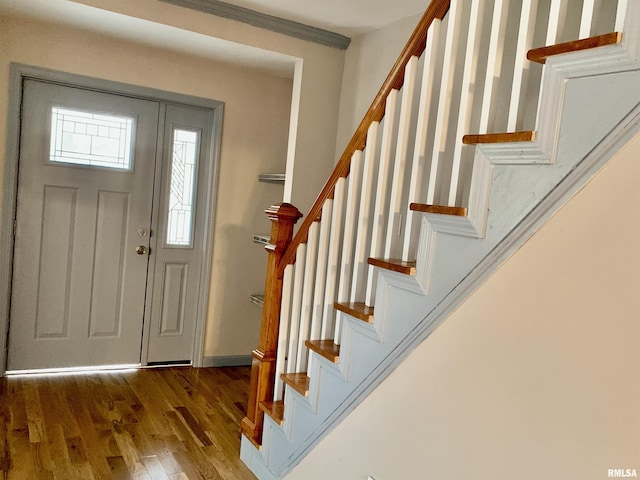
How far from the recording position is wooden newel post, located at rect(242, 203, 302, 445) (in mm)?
2553

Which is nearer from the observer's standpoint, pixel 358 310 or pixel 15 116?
pixel 358 310

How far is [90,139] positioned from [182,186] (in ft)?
2.35

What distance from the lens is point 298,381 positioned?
7.64 ft

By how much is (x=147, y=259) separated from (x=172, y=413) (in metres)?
1.22

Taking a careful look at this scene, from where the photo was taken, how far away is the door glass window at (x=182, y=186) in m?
3.89

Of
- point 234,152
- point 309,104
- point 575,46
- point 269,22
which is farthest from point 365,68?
point 575,46

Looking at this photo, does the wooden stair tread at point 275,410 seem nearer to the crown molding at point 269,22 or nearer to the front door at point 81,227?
the front door at point 81,227

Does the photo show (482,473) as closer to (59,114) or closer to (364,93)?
(364,93)

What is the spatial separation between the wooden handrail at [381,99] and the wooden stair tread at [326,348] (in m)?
0.48

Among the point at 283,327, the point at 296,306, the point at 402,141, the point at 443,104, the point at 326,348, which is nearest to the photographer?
the point at 443,104

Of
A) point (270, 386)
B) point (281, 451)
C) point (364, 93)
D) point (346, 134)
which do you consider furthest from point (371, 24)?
point (281, 451)

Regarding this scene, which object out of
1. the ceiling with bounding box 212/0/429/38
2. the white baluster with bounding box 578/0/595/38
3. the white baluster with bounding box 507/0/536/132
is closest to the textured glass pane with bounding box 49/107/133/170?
the ceiling with bounding box 212/0/429/38

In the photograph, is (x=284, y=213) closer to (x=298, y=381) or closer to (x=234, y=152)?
(x=298, y=381)
